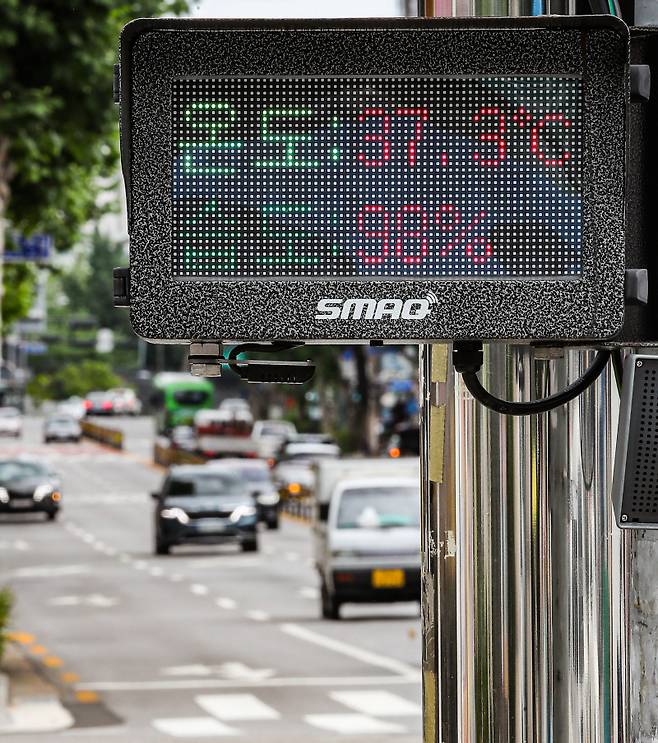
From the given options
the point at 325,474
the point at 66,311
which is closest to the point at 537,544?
the point at 325,474

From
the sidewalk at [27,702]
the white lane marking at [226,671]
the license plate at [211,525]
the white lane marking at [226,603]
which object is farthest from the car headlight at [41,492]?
the white lane marking at [226,671]

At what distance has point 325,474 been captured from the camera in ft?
82.2

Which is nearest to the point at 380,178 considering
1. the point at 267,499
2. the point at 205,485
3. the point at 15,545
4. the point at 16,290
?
the point at 16,290

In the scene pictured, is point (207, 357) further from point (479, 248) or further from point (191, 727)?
point (191, 727)

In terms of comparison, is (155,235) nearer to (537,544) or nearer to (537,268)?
(537,268)

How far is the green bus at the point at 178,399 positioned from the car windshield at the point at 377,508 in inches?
2461

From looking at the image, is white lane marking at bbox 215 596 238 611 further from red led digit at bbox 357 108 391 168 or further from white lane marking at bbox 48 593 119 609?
red led digit at bbox 357 108 391 168

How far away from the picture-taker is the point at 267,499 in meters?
41.3

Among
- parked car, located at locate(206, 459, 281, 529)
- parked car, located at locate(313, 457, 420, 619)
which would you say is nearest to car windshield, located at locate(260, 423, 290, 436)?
parked car, located at locate(206, 459, 281, 529)

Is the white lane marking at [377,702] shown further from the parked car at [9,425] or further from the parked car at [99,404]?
the parked car at [99,404]

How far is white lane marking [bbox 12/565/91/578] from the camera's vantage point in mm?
30484

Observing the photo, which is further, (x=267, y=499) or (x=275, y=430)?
(x=275, y=430)

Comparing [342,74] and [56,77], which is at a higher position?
[56,77]

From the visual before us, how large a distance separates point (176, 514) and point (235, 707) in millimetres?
17687
